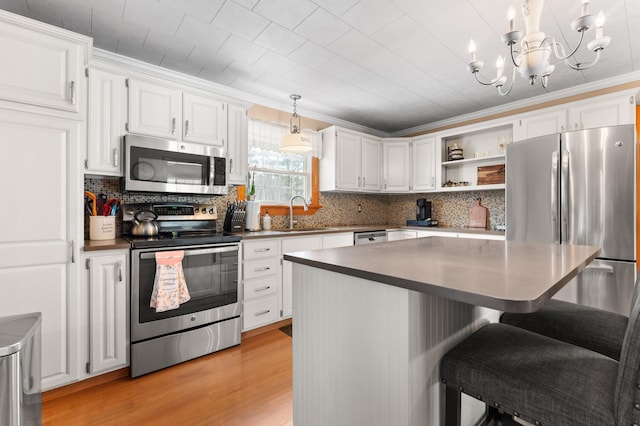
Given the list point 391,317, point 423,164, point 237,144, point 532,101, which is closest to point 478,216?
point 423,164

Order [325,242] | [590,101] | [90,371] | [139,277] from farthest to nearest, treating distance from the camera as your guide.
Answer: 1. [325,242]
2. [590,101]
3. [139,277]
4. [90,371]

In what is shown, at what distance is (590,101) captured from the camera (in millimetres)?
2982

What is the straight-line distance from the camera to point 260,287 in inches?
113

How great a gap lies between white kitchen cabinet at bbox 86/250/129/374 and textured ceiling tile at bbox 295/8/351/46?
205cm

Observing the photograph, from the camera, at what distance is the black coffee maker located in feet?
14.7

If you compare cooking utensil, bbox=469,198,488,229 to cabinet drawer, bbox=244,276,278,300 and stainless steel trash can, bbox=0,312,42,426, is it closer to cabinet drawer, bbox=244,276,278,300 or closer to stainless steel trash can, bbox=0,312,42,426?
cabinet drawer, bbox=244,276,278,300

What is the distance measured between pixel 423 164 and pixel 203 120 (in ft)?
9.86

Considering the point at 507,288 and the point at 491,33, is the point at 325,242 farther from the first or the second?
the point at 507,288

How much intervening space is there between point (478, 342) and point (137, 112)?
275 centimetres

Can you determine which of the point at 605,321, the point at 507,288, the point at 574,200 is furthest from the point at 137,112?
the point at 574,200

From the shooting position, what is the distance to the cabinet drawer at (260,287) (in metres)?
2.80

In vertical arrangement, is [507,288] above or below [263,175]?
below

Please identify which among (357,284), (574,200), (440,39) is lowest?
(357,284)

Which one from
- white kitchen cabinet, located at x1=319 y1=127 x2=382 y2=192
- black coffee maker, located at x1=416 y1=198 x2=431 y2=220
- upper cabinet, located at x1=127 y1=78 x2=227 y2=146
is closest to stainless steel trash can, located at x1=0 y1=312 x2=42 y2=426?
upper cabinet, located at x1=127 y1=78 x2=227 y2=146
